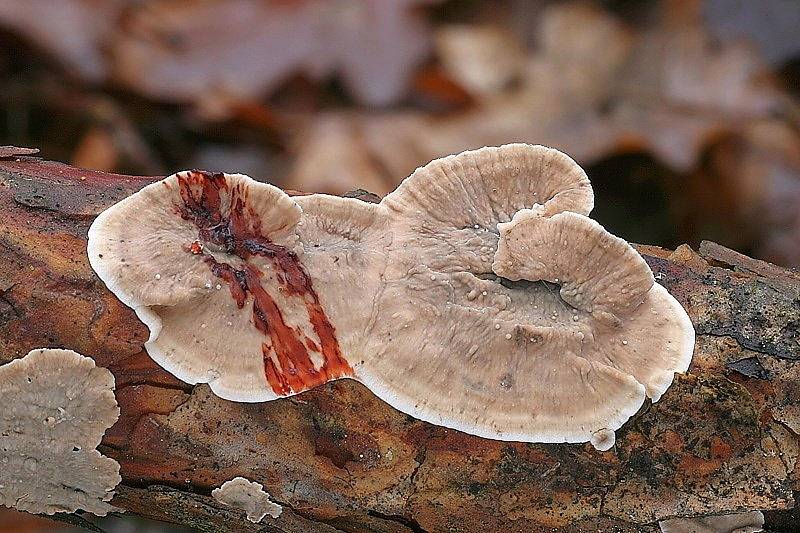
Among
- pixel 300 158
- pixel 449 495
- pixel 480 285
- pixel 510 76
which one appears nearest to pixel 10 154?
pixel 480 285

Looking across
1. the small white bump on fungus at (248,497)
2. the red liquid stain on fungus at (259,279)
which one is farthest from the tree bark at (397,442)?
the red liquid stain on fungus at (259,279)

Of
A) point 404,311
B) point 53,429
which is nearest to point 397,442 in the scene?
point 404,311

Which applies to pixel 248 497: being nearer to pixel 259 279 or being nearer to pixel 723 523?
pixel 259 279

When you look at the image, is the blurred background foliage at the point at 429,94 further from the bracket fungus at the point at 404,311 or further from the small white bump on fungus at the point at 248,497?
the small white bump on fungus at the point at 248,497

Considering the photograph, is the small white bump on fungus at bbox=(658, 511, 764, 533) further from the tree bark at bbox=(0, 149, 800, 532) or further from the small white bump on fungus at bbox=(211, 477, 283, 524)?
the small white bump on fungus at bbox=(211, 477, 283, 524)

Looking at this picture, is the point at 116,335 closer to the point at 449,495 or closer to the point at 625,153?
the point at 449,495

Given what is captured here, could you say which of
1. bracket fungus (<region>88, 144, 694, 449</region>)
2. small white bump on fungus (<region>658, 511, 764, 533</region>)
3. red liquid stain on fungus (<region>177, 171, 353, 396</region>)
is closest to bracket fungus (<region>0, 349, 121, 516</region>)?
bracket fungus (<region>88, 144, 694, 449</region>)
